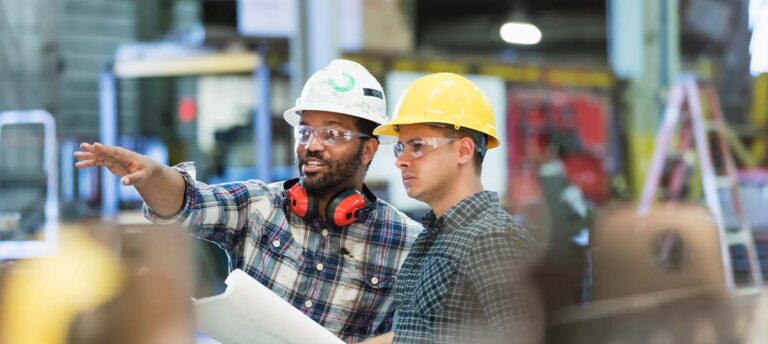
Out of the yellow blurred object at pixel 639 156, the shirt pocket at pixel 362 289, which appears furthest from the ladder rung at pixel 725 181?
the shirt pocket at pixel 362 289

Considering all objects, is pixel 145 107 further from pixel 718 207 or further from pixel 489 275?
pixel 489 275

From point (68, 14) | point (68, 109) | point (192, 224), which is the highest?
point (68, 14)

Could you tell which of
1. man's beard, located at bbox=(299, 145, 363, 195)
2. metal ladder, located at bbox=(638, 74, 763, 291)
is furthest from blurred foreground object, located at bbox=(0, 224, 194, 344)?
metal ladder, located at bbox=(638, 74, 763, 291)

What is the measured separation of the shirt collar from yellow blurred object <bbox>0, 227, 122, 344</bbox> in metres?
1.13

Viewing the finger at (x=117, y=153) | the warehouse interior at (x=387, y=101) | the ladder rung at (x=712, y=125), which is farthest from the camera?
the ladder rung at (x=712, y=125)

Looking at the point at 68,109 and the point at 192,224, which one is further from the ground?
the point at 68,109

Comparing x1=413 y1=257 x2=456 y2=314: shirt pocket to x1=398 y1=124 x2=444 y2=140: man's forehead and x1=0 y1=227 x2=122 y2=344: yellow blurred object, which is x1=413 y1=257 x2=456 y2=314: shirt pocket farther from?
x1=0 y1=227 x2=122 y2=344: yellow blurred object

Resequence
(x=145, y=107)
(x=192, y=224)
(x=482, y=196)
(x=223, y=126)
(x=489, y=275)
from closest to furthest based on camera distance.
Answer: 1. (x=489, y=275)
2. (x=482, y=196)
3. (x=192, y=224)
4. (x=223, y=126)
5. (x=145, y=107)

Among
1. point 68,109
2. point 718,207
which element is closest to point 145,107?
point 68,109

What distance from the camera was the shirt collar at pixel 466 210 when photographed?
109 inches

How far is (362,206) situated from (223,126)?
757 cm

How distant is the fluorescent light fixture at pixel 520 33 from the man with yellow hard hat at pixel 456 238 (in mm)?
15003

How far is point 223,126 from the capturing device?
34.5ft

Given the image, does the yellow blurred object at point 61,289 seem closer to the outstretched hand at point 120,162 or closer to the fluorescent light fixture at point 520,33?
the outstretched hand at point 120,162
